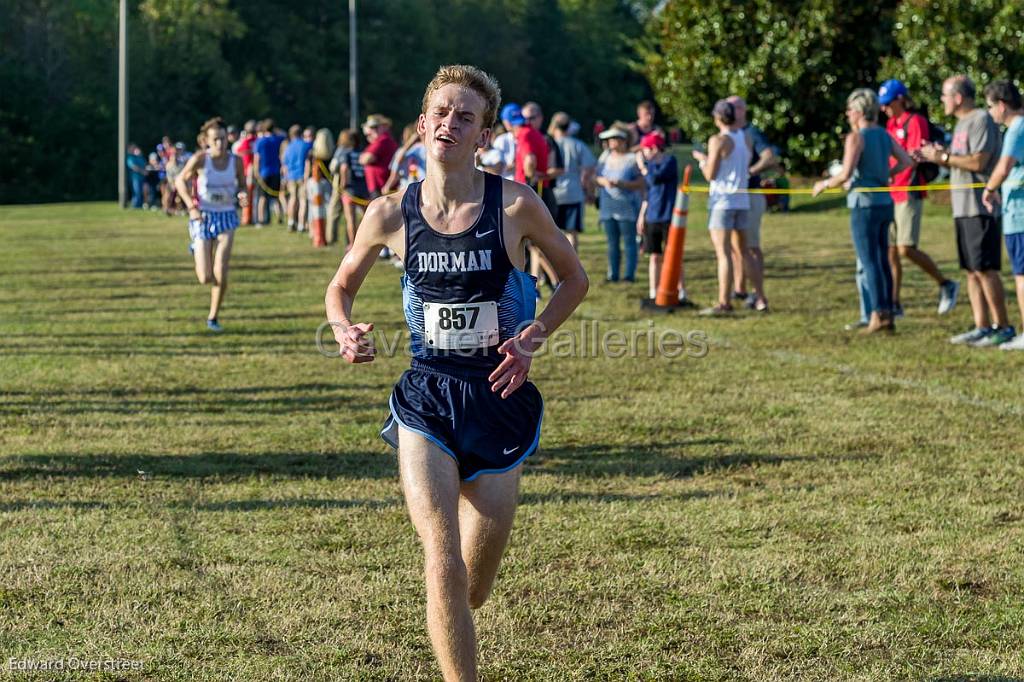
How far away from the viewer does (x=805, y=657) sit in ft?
15.6

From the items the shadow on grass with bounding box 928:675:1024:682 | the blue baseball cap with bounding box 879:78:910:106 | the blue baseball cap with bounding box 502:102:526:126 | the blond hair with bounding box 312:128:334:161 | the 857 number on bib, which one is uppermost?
the blond hair with bounding box 312:128:334:161

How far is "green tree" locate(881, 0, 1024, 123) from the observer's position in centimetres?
2822

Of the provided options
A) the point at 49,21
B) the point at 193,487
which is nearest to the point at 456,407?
the point at 193,487

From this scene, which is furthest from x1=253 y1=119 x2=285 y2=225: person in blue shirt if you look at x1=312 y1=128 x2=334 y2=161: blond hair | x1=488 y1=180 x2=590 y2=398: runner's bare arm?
x1=488 y1=180 x2=590 y2=398: runner's bare arm

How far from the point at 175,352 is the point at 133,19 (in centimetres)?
5931

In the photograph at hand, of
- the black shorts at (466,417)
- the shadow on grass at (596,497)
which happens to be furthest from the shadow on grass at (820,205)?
the black shorts at (466,417)

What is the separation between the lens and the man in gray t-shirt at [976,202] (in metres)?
11.5

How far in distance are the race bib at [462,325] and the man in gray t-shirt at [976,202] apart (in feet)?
26.6

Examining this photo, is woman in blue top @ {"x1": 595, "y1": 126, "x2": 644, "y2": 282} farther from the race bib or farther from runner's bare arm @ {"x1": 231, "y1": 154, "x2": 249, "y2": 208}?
the race bib

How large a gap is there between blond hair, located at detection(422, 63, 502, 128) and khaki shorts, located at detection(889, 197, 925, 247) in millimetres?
9456

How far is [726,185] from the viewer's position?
13.9 m

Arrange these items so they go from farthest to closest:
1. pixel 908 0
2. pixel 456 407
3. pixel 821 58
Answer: pixel 821 58, pixel 908 0, pixel 456 407

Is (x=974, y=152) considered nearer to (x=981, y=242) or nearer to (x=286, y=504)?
(x=981, y=242)

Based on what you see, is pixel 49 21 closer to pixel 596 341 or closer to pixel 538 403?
pixel 596 341
